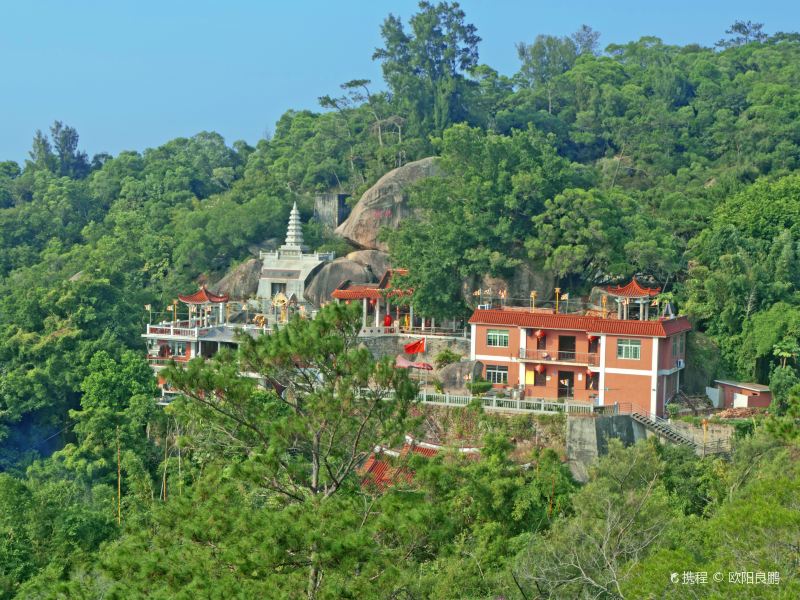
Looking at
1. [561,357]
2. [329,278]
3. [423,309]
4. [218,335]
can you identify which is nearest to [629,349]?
[561,357]

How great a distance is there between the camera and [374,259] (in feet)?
135

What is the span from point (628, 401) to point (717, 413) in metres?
2.32

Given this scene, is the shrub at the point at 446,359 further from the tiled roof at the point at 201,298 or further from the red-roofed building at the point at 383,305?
the tiled roof at the point at 201,298

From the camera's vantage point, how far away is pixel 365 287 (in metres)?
38.0

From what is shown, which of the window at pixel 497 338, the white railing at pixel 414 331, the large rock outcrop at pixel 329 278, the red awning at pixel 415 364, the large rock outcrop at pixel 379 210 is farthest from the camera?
the large rock outcrop at pixel 379 210

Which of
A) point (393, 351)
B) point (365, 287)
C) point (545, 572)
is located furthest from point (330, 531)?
point (365, 287)

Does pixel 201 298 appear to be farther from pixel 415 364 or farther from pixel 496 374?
pixel 496 374

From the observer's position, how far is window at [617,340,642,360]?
31469 millimetres

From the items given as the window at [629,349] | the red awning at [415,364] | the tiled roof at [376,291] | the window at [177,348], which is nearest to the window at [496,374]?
the red awning at [415,364]

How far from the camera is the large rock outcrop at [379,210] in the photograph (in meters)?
41.9

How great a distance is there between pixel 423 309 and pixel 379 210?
7293mm

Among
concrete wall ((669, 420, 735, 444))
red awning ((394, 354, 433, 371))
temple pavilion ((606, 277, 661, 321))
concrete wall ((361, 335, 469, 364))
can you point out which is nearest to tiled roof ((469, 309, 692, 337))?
temple pavilion ((606, 277, 661, 321))

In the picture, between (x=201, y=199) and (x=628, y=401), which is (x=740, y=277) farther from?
Result: (x=201, y=199)

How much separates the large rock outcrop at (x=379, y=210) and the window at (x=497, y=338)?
8985 millimetres
